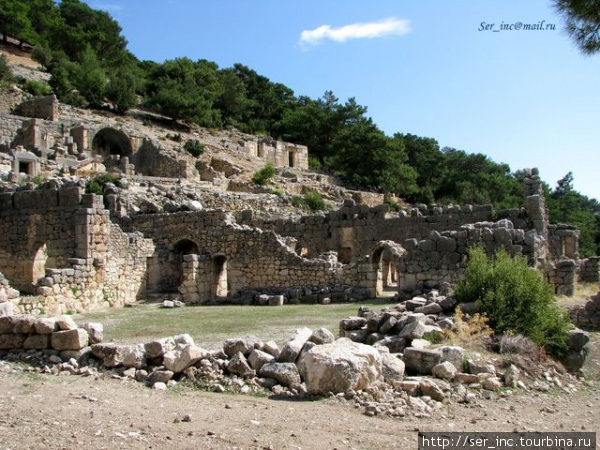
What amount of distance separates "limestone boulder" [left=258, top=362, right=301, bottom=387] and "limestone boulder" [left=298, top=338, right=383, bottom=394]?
153mm

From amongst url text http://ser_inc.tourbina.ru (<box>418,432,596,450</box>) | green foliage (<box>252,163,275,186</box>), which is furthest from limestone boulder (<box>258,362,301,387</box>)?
green foliage (<box>252,163,275,186</box>)

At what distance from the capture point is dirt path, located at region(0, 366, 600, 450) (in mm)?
5203

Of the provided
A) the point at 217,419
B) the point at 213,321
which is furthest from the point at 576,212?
the point at 217,419

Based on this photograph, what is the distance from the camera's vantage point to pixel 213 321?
13070 millimetres

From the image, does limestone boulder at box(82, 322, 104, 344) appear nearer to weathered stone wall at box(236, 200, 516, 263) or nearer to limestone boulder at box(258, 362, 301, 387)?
limestone boulder at box(258, 362, 301, 387)

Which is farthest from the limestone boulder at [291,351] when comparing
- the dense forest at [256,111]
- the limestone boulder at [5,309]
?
the dense forest at [256,111]

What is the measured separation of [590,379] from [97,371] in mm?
6792

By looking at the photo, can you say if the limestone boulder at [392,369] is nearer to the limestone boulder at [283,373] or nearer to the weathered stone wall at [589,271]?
the limestone boulder at [283,373]

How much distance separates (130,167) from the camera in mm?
36156

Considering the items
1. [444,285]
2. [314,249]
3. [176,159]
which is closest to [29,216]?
[314,249]

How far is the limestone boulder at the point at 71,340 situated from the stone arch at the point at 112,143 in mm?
38645

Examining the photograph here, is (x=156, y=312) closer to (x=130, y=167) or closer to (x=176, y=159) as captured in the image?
(x=130, y=167)

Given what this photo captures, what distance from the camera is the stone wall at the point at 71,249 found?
16109 millimetres

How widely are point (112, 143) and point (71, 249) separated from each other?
30205 millimetres
